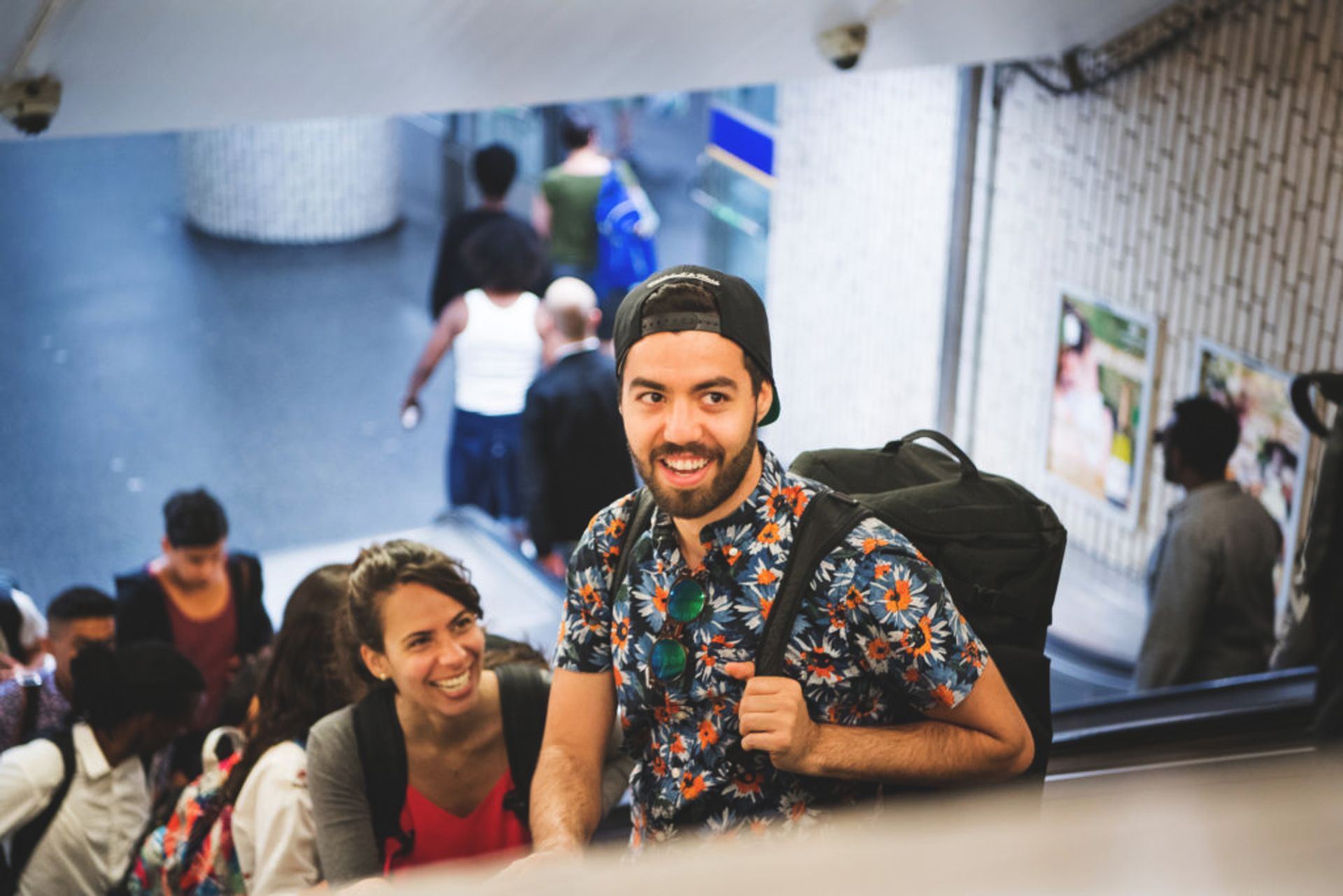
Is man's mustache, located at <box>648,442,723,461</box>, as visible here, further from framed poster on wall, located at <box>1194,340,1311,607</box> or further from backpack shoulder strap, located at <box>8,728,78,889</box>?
framed poster on wall, located at <box>1194,340,1311,607</box>

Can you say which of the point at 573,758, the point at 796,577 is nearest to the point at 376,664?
the point at 573,758

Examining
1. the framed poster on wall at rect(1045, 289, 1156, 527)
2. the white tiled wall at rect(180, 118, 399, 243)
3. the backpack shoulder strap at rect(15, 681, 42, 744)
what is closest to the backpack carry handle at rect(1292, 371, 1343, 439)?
the framed poster on wall at rect(1045, 289, 1156, 527)

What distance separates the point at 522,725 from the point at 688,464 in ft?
2.96

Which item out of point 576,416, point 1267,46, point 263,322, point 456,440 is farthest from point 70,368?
point 1267,46

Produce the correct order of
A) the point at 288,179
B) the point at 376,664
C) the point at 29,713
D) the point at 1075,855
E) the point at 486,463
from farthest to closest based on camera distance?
the point at 288,179 < the point at 486,463 < the point at 29,713 < the point at 376,664 < the point at 1075,855

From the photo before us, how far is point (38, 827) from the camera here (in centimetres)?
351

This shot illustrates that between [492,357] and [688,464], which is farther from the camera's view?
[492,357]

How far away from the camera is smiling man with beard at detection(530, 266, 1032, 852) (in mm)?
2064

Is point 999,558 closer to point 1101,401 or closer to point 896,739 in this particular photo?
point 896,739

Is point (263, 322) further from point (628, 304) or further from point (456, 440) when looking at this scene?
point (628, 304)

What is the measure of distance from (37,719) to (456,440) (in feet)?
11.5

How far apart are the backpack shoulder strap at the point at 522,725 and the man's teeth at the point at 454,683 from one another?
0.40ft

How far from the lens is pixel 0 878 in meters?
3.55

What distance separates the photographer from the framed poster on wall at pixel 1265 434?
240 inches
